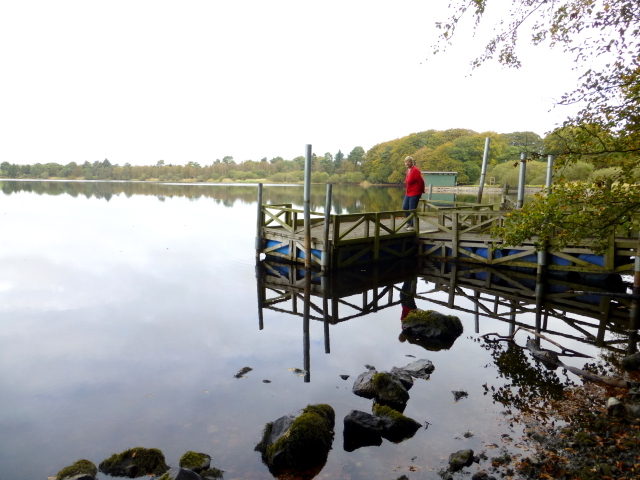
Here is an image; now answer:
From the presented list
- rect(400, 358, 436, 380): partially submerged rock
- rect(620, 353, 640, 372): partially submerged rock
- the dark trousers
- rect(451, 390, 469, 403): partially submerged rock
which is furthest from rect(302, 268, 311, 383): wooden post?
rect(620, 353, 640, 372): partially submerged rock

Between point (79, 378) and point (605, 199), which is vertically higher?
point (605, 199)

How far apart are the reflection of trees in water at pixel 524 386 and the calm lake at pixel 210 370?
74mm

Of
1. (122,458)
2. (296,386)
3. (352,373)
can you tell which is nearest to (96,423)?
(122,458)

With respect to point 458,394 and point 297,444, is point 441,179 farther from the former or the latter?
point 297,444

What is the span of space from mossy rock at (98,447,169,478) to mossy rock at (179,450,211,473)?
0.20 metres

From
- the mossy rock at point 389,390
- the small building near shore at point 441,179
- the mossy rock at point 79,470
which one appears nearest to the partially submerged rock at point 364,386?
the mossy rock at point 389,390

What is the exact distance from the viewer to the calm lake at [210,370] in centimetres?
494

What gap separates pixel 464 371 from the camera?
694 cm

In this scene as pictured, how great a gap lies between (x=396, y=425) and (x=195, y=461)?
90.6 inches

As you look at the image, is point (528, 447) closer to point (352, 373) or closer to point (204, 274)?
point (352, 373)

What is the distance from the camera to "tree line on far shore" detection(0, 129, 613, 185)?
68500 millimetres

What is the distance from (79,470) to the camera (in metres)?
4.41

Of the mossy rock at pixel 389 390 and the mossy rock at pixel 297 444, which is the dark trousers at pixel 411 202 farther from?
the mossy rock at pixel 297 444

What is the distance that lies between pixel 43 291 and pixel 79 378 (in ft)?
22.8
